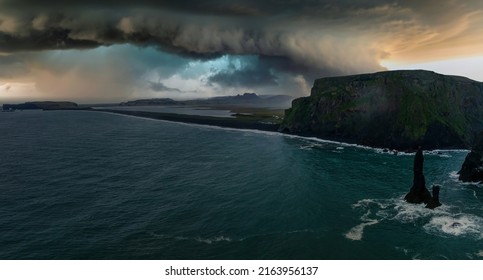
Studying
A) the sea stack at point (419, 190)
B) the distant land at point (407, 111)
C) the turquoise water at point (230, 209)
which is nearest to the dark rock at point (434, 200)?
the sea stack at point (419, 190)

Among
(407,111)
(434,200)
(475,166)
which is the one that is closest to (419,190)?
(434,200)

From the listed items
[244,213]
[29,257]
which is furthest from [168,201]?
[29,257]

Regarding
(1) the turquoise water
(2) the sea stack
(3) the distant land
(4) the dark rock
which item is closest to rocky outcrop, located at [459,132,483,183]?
(1) the turquoise water

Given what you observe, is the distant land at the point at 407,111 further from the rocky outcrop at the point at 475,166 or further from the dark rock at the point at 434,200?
the dark rock at the point at 434,200

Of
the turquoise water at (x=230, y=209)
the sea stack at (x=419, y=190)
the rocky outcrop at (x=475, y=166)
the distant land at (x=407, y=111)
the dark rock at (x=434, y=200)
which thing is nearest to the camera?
the turquoise water at (x=230, y=209)

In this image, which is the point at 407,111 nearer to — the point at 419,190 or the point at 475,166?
the point at 475,166

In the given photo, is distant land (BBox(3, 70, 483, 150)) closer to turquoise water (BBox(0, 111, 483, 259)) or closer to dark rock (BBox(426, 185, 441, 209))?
turquoise water (BBox(0, 111, 483, 259))

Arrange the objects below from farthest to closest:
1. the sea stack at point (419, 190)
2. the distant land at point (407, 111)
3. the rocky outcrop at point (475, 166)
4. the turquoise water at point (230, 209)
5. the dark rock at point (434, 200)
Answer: the distant land at point (407, 111) → the rocky outcrop at point (475, 166) → the sea stack at point (419, 190) → the dark rock at point (434, 200) → the turquoise water at point (230, 209)
